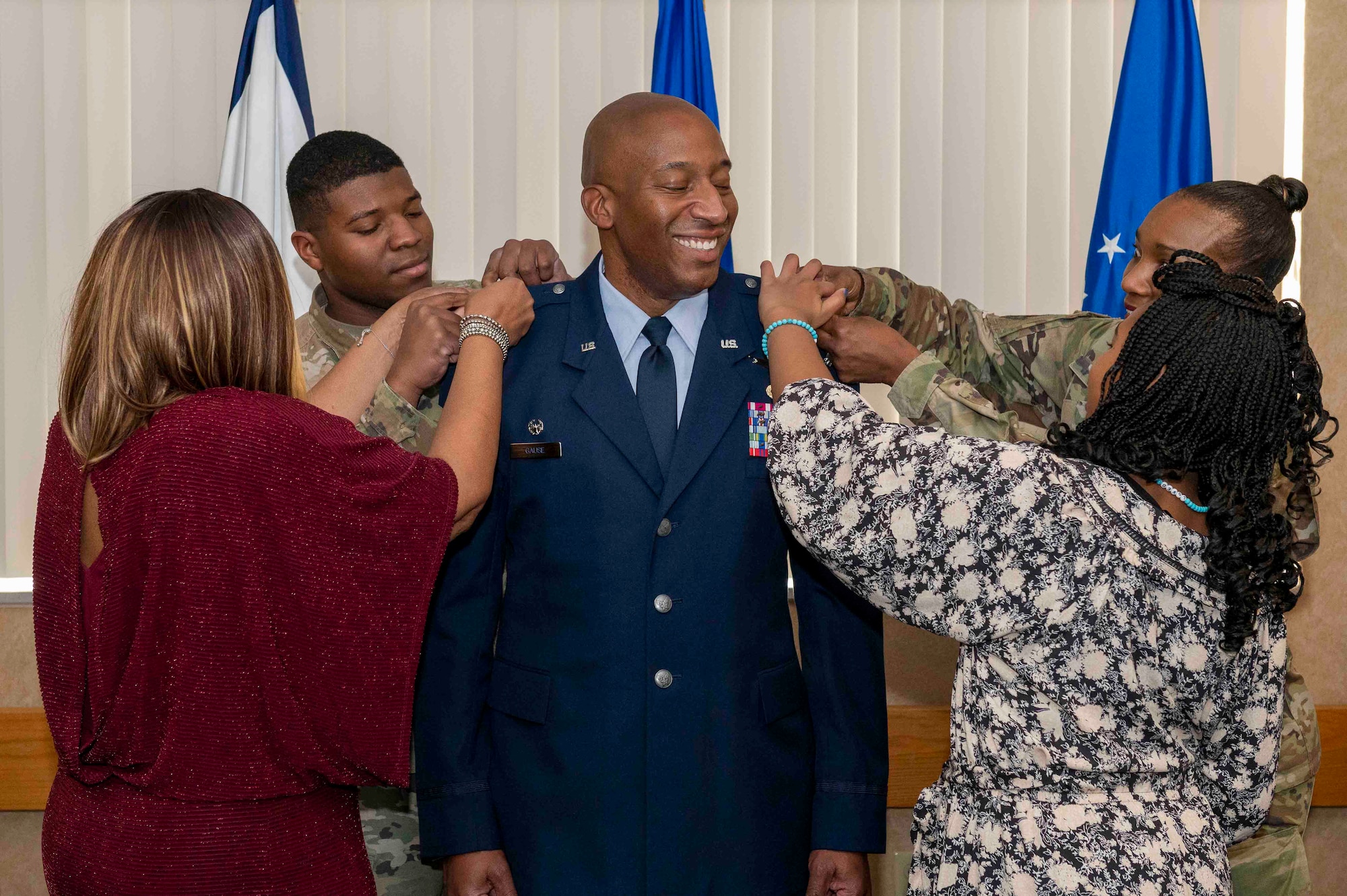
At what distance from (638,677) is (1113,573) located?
2.43 feet

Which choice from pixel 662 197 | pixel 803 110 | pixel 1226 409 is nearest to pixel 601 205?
pixel 662 197

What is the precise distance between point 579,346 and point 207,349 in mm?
679

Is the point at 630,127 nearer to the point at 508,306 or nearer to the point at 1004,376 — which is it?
the point at 508,306

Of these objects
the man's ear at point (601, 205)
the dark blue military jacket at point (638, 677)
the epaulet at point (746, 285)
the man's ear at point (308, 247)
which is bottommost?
the dark blue military jacket at point (638, 677)

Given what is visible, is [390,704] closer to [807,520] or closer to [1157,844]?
[807,520]

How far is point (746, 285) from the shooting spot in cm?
211

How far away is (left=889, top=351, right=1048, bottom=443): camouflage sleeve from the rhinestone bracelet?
2.30ft

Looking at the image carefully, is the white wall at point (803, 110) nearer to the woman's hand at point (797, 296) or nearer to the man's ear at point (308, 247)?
the man's ear at point (308, 247)

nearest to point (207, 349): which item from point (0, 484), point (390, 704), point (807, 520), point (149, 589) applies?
point (149, 589)

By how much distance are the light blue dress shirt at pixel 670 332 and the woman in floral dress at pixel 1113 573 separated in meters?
0.45

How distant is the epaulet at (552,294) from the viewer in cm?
204

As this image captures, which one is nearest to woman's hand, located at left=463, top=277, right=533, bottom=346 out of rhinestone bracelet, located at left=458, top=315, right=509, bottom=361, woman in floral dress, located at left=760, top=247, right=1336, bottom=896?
rhinestone bracelet, located at left=458, top=315, right=509, bottom=361

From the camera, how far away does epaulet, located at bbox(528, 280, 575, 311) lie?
6.71 ft

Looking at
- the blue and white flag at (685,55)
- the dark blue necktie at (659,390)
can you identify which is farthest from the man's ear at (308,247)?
the blue and white flag at (685,55)
